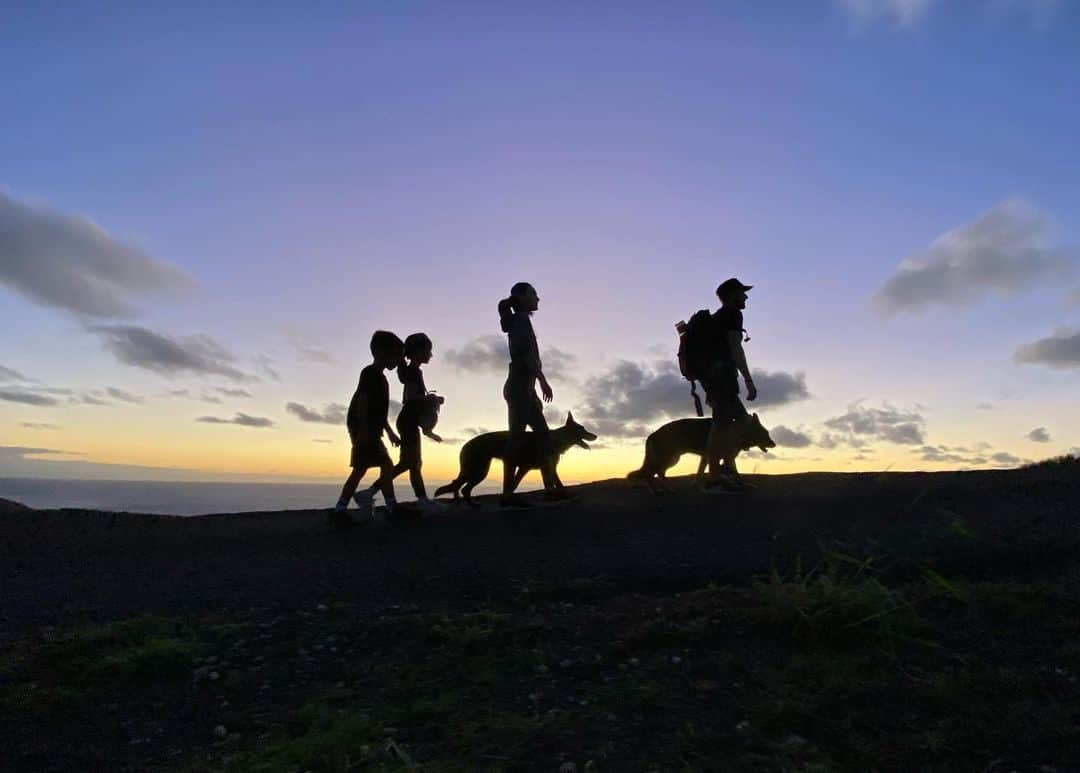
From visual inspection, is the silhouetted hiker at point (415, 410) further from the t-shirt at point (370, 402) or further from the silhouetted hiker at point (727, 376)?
the silhouetted hiker at point (727, 376)

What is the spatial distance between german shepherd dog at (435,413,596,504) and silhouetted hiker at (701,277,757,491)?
1.88 metres

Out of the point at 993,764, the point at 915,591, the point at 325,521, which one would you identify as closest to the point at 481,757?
the point at 993,764

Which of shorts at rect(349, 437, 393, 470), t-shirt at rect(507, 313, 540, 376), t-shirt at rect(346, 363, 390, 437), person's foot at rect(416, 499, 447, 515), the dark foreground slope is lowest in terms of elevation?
the dark foreground slope

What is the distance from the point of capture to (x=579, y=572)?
6.96m

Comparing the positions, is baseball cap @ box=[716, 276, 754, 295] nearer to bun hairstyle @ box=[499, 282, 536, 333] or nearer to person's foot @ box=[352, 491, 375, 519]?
bun hairstyle @ box=[499, 282, 536, 333]

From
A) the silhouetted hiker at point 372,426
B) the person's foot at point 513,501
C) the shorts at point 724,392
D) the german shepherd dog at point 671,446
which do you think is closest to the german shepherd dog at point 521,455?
the person's foot at point 513,501

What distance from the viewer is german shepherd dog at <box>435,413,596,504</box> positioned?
34.4ft

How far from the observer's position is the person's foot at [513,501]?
1005cm

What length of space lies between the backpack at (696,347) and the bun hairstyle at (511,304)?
Answer: 2.08 m

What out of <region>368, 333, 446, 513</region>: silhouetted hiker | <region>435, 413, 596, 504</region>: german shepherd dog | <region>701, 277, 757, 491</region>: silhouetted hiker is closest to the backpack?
<region>701, 277, 757, 491</region>: silhouetted hiker

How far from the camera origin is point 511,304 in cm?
990

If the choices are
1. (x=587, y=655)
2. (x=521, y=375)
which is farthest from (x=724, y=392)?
(x=587, y=655)

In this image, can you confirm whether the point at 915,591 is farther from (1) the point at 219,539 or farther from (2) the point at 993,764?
(1) the point at 219,539

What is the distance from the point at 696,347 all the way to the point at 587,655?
621 centimetres
